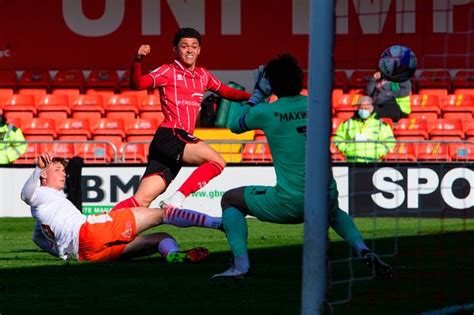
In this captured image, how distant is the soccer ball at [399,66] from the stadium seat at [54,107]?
1361cm

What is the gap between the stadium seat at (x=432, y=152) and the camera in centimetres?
1839

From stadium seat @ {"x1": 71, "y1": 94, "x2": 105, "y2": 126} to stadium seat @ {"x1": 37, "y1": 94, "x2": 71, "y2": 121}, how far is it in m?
0.17

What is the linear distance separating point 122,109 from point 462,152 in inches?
310

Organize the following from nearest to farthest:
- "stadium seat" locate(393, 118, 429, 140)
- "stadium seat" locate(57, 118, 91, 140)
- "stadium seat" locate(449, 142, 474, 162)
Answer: "stadium seat" locate(449, 142, 474, 162)
"stadium seat" locate(393, 118, 429, 140)
"stadium seat" locate(57, 118, 91, 140)

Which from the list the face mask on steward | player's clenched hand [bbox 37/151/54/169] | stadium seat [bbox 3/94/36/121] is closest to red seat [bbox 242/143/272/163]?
the face mask on steward

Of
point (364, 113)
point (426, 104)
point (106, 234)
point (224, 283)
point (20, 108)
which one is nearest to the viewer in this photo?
point (224, 283)

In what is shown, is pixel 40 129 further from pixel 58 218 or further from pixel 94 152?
pixel 58 218

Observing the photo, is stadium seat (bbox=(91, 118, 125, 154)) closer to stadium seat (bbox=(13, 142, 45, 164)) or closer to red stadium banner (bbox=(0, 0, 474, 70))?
A: stadium seat (bbox=(13, 142, 45, 164))

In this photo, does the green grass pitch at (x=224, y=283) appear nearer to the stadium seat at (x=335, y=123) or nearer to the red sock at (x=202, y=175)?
the red sock at (x=202, y=175)

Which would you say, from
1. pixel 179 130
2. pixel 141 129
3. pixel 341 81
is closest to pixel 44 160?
pixel 179 130

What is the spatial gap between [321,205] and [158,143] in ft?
16.0

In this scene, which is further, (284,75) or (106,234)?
(106,234)

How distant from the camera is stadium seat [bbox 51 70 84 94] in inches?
991

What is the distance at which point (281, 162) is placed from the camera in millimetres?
8922
